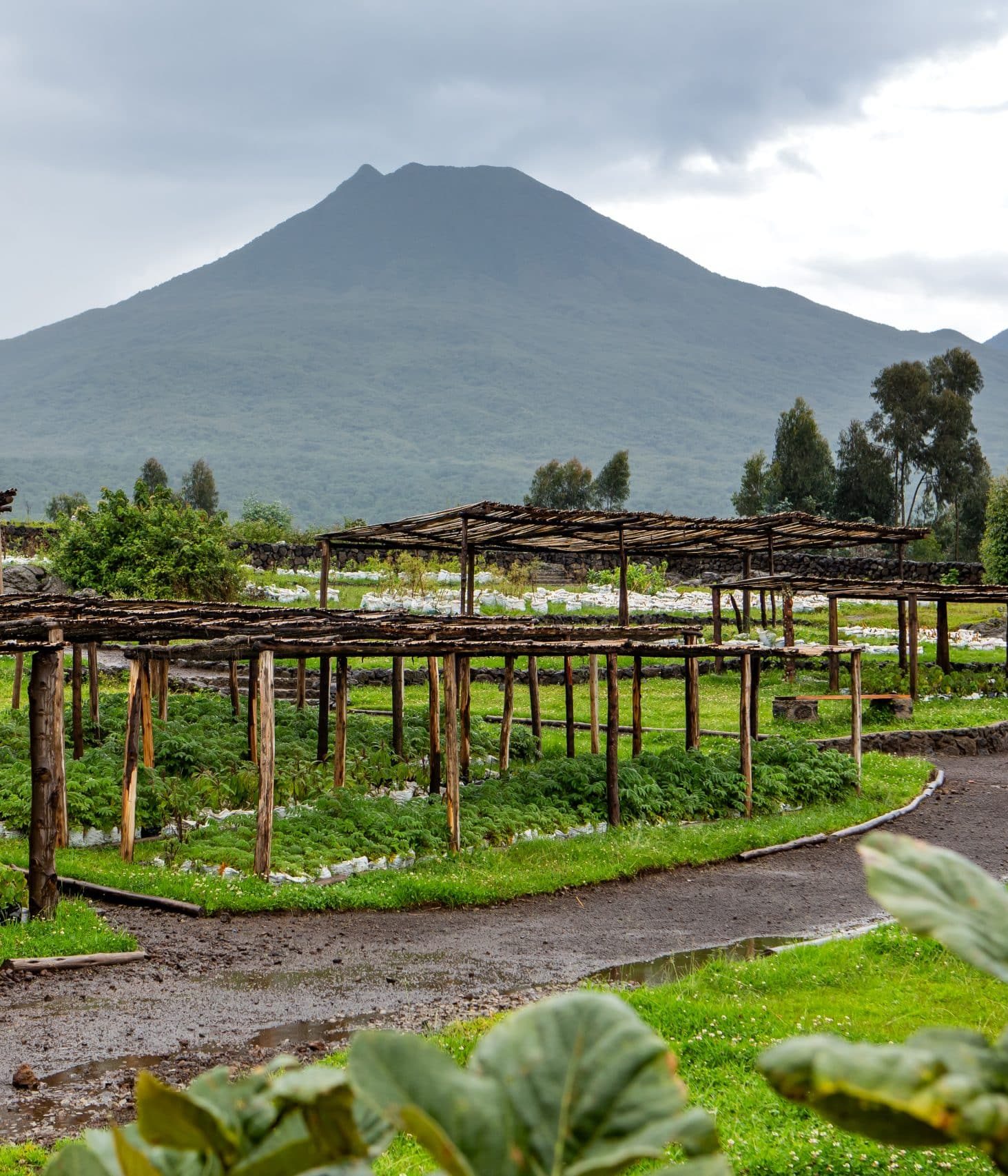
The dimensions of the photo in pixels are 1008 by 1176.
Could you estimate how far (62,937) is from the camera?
9.05 metres

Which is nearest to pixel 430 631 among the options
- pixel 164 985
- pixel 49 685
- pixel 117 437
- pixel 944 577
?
pixel 49 685

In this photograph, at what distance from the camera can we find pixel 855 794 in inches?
633

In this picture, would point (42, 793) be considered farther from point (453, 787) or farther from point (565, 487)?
point (565, 487)

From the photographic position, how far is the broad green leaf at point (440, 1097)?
86 cm

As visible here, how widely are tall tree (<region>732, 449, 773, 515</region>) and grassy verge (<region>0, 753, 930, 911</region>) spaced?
49843 millimetres

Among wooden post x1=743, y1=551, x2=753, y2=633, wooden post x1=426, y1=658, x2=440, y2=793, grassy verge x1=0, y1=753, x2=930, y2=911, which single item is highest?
wooden post x1=743, y1=551, x2=753, y2=633

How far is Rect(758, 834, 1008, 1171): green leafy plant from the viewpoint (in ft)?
3.05

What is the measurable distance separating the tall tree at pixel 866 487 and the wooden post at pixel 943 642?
109 ft

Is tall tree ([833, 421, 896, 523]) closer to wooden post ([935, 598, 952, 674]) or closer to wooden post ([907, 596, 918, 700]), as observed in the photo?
wooden post ([935, 598, 952, 674])

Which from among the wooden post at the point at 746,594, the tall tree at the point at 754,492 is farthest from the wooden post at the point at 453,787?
the tall tree at the point at 754,492

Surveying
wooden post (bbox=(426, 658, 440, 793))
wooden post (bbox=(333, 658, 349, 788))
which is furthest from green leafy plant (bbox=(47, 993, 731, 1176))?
wooden post (bbox=(426, 658, 440, 793))

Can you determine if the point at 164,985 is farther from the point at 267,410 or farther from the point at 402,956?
the point at 267,410

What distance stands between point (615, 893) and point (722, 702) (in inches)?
566

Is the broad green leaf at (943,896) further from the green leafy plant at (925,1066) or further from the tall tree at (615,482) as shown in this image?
the tall tree at (615,482)
